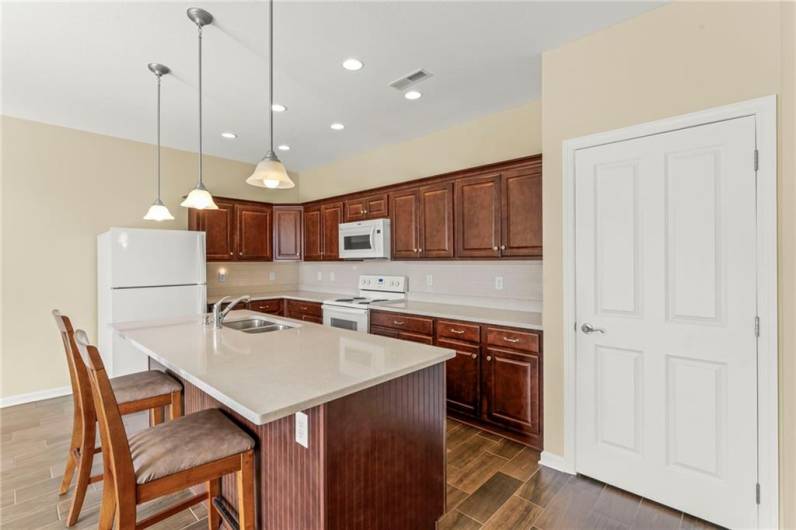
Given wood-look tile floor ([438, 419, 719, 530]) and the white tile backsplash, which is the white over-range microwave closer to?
the white tile backsplash

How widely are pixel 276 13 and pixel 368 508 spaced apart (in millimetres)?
2552

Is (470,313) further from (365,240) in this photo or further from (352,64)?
(352,64)

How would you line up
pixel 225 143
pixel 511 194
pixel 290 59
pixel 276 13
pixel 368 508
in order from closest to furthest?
pixel 368 508
pixel 276 13
pixel 290 59
pixel 511 194
pixel 225 143

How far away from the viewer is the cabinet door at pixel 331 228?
4.77m

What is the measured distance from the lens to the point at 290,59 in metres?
2.62

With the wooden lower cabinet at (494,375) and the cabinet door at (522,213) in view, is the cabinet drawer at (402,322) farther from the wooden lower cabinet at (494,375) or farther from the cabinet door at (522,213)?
the cabinet door at (522,213)

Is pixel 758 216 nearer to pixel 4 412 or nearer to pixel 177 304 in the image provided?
pixel 177 304

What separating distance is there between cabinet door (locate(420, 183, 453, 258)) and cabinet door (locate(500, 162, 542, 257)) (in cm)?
57

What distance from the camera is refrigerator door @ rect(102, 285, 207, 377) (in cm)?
344

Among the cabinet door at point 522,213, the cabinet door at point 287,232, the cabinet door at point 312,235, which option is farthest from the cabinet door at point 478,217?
the cabinet door at point 287,232

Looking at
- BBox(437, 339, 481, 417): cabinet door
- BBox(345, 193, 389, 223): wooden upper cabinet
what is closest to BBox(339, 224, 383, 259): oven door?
BBox(345, 193, 389, 223): wooden upper cabinet

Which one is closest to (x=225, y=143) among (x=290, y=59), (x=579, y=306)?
(x=290, y=59)

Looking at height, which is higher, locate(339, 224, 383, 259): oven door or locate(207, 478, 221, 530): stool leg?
locate(339, 224, 383, 259): oven door

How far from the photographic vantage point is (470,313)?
10.7ft
